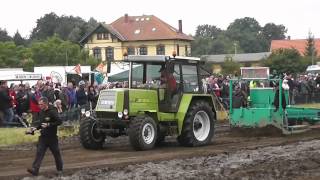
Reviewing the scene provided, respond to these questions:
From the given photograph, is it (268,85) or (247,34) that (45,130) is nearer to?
(268,85)

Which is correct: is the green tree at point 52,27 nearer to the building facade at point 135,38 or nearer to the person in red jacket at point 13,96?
the building facade at point 135,38

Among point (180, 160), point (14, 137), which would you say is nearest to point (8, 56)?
point (14, 137)

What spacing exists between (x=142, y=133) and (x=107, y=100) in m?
1.28

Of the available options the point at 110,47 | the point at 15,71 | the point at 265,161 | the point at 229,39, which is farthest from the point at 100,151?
the point at 229,39

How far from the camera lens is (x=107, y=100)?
1451 centimetres

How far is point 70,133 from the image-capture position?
60.4ft

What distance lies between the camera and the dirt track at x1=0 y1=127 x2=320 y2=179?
10.7 meters

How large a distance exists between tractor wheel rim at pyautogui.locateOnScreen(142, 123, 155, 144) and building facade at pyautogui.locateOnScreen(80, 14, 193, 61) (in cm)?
7710

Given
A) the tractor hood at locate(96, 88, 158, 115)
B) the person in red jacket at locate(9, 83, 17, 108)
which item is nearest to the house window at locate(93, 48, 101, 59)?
the person in red jacket at locate(9, 83, 17, 108)

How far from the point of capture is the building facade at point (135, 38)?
92000mm

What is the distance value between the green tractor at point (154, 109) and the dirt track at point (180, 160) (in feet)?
1.18

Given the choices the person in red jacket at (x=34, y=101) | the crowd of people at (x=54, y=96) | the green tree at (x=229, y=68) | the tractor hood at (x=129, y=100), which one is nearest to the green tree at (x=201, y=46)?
the green tree at (x=229, y=68)

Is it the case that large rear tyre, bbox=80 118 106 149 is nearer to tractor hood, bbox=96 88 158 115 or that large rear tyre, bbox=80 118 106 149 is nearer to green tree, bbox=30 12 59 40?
tractor hood, bbox=96 88 158 115

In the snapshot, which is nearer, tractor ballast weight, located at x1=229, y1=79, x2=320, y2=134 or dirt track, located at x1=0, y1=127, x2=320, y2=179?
dirt track, located at x1=0, y1=127, x2=320, y2=179
